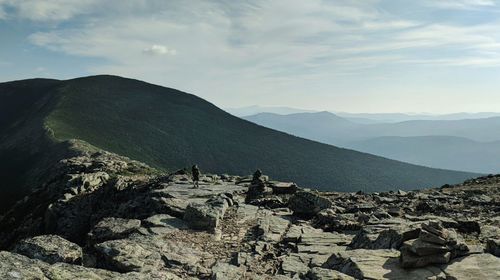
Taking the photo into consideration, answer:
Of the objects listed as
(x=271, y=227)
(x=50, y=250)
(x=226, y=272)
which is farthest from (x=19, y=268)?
(x=271, y=227)

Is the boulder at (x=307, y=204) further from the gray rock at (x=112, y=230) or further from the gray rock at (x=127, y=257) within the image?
the gray rock at (x=127, y=257)

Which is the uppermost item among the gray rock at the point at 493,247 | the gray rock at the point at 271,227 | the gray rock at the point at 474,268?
the gray rock at the point at 493,247

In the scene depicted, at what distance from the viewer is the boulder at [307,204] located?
123 ft

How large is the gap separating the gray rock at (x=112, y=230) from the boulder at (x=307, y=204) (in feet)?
49.2

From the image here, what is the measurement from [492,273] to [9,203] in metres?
142

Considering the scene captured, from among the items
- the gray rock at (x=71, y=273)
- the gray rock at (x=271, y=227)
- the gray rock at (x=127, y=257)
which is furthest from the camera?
the gray rock at (x=271, y=227)

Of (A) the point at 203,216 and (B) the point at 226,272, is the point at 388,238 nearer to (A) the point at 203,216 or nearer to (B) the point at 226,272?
(B) the point at 226,272

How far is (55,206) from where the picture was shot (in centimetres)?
5844

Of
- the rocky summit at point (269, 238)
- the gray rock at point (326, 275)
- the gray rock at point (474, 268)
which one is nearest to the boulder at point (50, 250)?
the rocky summit at point (269, 238)

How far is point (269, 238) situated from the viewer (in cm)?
2947

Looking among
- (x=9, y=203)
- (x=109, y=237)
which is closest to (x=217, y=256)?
(x=109, y=237)

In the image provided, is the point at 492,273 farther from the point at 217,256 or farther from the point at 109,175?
the point at 109,175

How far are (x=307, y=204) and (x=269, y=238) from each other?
9727mm

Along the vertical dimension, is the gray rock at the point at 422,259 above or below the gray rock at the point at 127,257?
above
